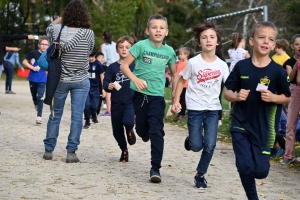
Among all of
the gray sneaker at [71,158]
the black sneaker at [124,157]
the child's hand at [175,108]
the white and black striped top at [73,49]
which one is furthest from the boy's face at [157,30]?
the gray sneaker at [71,158]

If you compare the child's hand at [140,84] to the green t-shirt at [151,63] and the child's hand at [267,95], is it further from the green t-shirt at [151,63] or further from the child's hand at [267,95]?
the child's hand at [267,95]

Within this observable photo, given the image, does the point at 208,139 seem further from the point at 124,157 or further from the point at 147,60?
the point at 124,157

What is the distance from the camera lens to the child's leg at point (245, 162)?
6.12m

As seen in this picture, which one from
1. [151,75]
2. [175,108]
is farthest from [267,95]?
[151,75]

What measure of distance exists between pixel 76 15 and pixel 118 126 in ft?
5.21

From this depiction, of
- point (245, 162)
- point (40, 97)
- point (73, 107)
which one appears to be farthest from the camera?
point (40, 97)

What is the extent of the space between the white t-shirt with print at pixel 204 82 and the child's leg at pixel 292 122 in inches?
78.4

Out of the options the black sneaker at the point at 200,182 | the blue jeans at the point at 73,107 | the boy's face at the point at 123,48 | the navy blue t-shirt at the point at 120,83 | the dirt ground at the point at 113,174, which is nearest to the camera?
the dirt ground at the point at 113,174

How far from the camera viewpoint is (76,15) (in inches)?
362

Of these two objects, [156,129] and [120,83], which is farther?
[120,83]

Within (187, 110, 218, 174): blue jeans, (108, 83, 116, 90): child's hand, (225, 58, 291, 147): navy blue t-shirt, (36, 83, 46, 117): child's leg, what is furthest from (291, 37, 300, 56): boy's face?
(36, 83, 46, 117): child's leg

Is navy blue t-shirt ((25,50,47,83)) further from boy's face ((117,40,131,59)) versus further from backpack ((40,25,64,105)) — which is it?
backpack ((40,25,64,105))

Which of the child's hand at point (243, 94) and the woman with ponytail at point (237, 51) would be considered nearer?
the child's hand at point (243, 94)

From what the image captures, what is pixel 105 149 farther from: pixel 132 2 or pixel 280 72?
pixel 132 2
